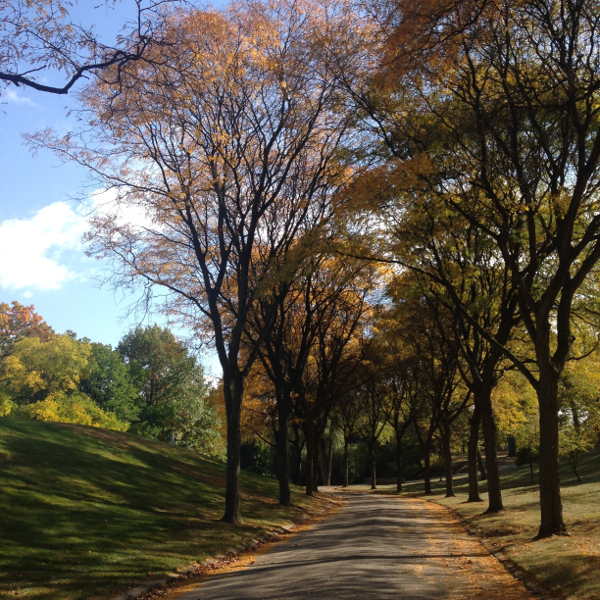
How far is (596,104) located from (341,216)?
19.7ft

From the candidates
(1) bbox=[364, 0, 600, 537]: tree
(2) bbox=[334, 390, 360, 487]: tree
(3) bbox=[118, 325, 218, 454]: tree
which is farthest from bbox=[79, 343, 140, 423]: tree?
(1) bbox=[364, 0, 600, 537]: tree

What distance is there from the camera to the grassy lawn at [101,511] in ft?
31.4

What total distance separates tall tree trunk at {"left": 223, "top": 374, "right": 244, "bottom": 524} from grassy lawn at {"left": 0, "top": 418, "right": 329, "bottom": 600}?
52 cm

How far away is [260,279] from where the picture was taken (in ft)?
62.8

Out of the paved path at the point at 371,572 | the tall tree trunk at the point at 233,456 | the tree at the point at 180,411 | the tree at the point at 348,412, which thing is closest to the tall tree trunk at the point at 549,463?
the paved path at the point at 371,572

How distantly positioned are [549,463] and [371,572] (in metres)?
5.46

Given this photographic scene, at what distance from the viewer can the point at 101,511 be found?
1519cm

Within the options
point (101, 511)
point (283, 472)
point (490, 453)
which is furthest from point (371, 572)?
point (283, 472)

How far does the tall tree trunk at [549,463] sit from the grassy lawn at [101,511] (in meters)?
7.35

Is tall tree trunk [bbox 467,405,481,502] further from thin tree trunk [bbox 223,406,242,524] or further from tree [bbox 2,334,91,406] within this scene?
tree [bbox 2,334,91,406]

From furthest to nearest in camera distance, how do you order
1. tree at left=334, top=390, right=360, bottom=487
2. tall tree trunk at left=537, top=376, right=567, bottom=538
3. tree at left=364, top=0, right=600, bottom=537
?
tree at left=334, top=390, right=360, bottom=487 < tall tree trunk at left=537, top=376, right=567, bottom=538 < tree at left=364, top=0, right=600, bottom=537

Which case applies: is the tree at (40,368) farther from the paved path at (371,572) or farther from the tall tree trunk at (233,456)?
the paved path at (371,572)

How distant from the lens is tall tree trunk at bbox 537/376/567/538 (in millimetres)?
12203

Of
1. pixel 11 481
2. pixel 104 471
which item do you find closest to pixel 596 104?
pixel 11 481
